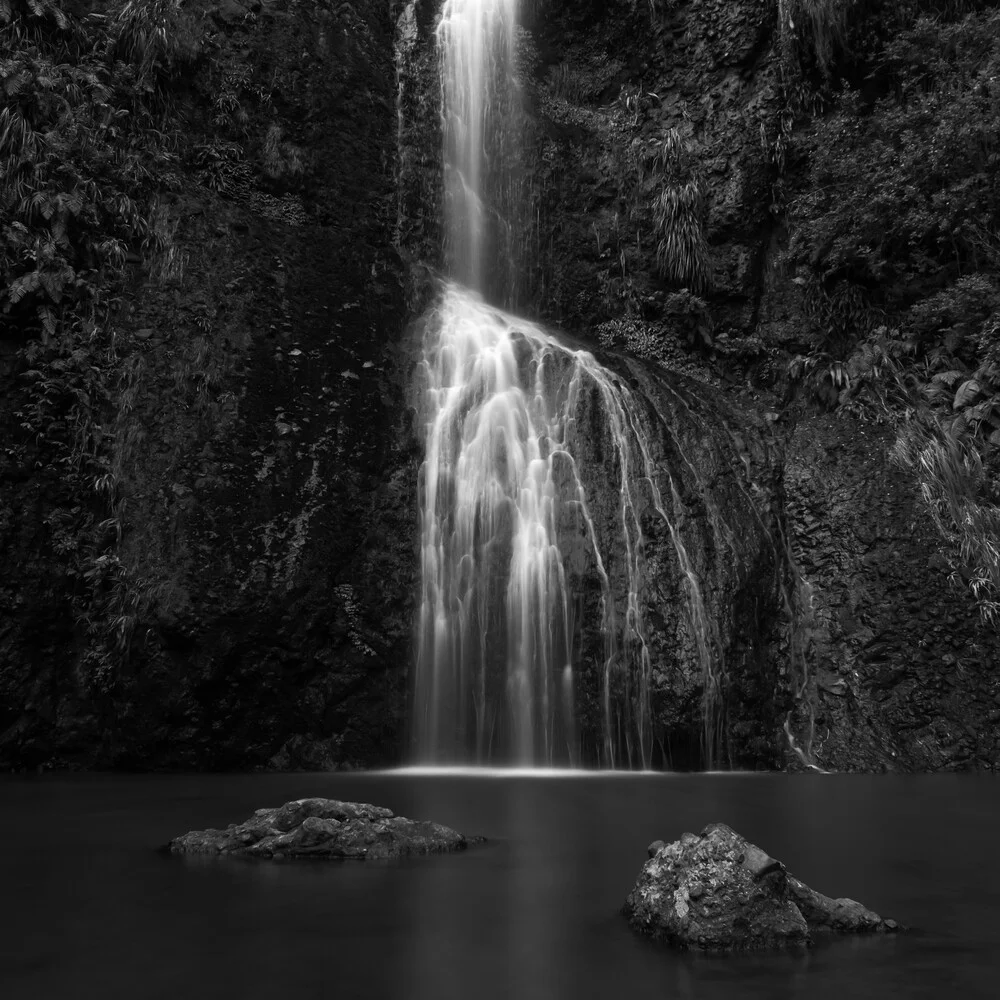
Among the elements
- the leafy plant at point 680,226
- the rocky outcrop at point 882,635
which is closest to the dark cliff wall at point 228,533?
the rocky outcrop at point 882,635

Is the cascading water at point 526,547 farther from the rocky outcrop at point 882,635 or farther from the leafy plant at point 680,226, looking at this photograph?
the leafy plant at point 680,226

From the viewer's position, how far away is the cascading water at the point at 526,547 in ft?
33.0

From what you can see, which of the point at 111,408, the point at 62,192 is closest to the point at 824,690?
the point at 111,408

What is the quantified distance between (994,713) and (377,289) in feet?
31.8

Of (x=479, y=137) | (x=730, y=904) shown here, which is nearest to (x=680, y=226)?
(x=479, y=137)

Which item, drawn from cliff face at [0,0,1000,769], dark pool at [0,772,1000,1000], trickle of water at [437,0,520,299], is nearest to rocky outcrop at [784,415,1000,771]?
cliff face at [0,0,1000,769]

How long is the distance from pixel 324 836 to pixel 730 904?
2.54m

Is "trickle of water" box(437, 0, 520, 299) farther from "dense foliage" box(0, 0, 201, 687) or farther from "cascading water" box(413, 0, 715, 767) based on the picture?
"dense foliage" box(0, 0, 201, 687)

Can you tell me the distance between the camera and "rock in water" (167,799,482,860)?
5211 mm

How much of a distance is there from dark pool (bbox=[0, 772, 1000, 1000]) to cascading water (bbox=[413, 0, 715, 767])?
2.49 meters

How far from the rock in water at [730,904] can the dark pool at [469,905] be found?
109 millimetres

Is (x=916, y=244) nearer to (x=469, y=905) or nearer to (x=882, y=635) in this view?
(x=882, y=635)

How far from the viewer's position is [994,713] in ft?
34.6

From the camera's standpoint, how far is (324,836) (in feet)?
17.3
